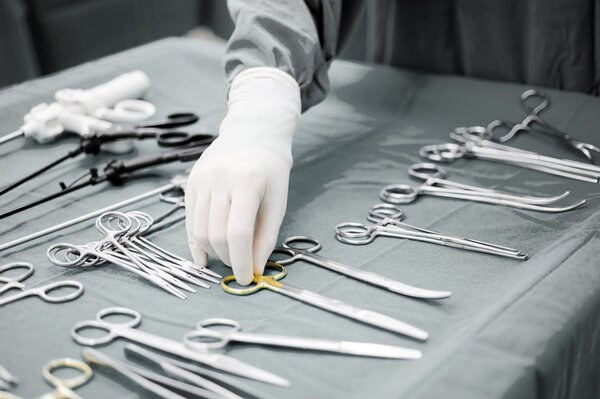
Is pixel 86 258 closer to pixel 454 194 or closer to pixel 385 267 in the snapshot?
pixel 385 267

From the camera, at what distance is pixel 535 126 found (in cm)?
162

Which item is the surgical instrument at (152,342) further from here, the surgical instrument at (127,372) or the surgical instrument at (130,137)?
the surgical instrument at (130,137)

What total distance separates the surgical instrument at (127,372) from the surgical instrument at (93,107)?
818mm

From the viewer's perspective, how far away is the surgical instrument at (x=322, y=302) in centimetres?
93

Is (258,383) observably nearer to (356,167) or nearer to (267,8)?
(356,167)

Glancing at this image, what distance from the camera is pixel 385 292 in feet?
3.43

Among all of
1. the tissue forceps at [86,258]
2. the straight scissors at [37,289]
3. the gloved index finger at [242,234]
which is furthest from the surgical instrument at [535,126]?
the straight scissors at [37,289]

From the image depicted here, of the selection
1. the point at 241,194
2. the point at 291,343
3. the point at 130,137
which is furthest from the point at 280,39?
the point at 291,343

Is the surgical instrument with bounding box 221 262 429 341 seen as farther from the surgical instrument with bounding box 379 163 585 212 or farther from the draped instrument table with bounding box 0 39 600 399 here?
the surgical instrument with bounding box 379 163 585 212

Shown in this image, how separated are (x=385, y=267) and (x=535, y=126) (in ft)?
2.31

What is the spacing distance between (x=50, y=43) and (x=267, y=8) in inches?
68.2

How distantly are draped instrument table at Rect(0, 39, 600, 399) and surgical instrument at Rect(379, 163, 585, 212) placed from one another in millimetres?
19

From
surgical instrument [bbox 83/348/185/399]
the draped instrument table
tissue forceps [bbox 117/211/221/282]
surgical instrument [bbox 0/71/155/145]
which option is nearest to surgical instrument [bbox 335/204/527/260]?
the draped instrument table

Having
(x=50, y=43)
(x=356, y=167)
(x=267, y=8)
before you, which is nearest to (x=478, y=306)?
(x=356, y=167)
